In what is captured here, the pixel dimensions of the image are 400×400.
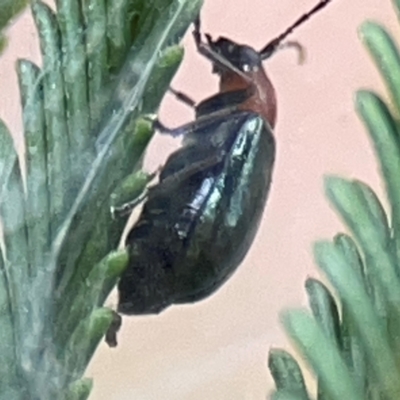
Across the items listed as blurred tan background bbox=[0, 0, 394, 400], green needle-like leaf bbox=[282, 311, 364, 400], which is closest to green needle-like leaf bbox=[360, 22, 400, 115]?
green needle-like leaf bbox=[282, 311, 364, 400]

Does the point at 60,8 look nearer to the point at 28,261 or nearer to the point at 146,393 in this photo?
the point at 28,261

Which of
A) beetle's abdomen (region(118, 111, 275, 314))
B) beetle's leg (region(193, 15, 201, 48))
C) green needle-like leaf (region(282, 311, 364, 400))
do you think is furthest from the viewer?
beetle's leg (region(193, 15, 201, 48))

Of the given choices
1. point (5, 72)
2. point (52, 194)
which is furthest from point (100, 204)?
point (5, 72)

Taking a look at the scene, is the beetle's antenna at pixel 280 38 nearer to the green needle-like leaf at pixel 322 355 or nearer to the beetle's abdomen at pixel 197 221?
the beetle's abdomen at pixel 197 221

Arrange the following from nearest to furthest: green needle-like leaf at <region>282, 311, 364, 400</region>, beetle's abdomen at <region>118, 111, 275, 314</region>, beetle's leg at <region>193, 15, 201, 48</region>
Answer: green needle-like leaf at <region>282, 311, 364, 400</region>, beetle's abdomen at <region>118, 111, 275, 314</region>, beetle's leg at <region>193, 15, 201, 48</region>

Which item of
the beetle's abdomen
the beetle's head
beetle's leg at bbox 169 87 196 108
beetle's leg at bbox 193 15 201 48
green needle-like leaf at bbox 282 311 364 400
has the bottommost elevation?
green needle-like leaf at bbox 282 311 364 400

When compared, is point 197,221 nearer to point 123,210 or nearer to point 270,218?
point 123,210

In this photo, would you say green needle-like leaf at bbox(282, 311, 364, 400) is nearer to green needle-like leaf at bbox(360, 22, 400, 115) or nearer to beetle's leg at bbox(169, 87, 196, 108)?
green needle-like leaf at bbox(360, 22, 400, 115)
